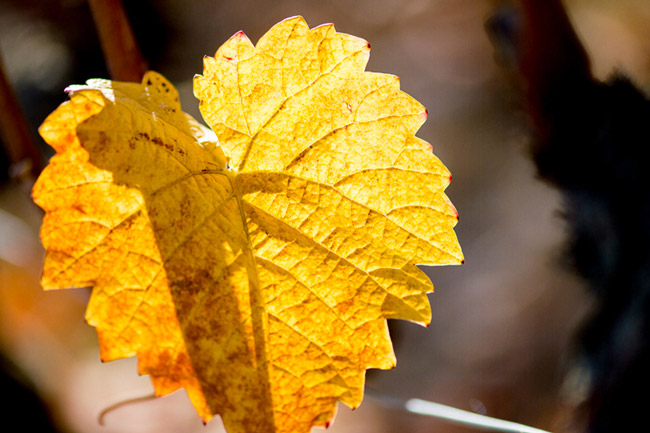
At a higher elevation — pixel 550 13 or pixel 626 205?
pixel 550 13

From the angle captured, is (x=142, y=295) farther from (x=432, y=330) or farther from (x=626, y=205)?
(x=432, y=330)

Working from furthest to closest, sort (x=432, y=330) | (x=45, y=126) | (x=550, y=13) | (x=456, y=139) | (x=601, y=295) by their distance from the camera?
(x=456, y=139), (x=432, y=330), (x=601, y=295), (x=550, y=13), (x=45, y=126)

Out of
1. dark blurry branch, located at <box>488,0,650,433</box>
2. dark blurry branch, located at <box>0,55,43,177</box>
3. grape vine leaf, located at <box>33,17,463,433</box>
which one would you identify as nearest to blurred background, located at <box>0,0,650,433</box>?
dark blurry branch, located at <box>488,0,650,433</box>

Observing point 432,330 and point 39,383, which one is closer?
point 39,383

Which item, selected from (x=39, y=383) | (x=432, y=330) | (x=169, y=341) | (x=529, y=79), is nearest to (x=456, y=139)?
(x=432, y=330)

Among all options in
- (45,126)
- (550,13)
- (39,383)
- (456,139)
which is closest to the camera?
(45,126)

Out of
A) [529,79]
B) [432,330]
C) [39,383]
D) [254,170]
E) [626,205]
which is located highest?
[529,79]

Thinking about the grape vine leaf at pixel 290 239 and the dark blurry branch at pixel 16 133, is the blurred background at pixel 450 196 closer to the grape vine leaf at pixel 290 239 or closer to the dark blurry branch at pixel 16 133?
the dark blurry branch at pixel 16 133
